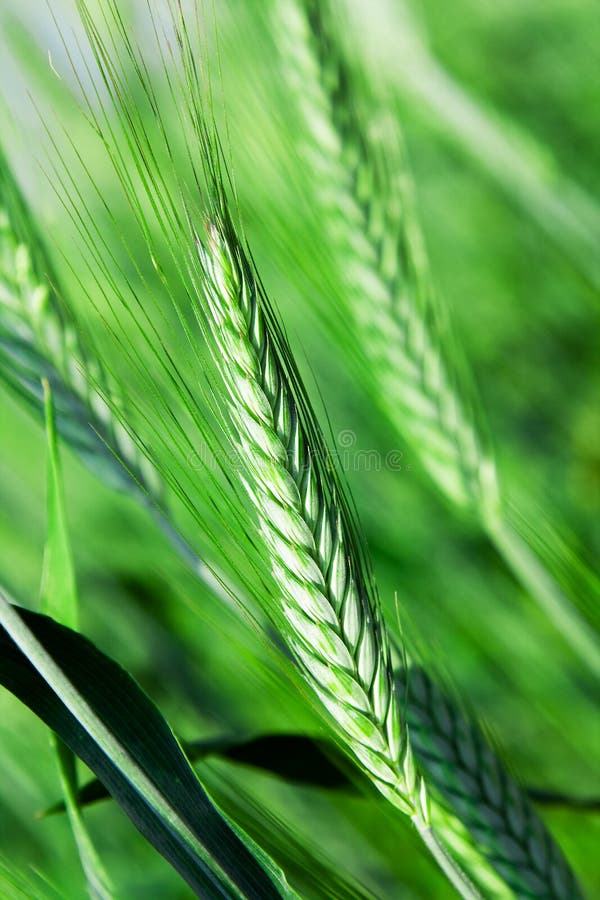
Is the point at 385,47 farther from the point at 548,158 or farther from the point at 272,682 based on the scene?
the point at 272,682

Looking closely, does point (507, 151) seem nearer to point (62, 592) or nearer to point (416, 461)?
point (416, 461)

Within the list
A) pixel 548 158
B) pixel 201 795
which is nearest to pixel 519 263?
pixel 548 158

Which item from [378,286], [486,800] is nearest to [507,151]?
[378,286]

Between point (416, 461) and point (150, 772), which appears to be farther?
point (416, 461)

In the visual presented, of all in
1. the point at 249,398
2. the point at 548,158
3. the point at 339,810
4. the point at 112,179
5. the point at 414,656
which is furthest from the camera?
the point at 112,179

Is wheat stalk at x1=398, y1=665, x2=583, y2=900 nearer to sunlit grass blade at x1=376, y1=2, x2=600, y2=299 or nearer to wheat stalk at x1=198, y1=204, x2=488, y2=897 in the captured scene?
wheat stalk at x1=198, y1=204, x2=488, y2=897

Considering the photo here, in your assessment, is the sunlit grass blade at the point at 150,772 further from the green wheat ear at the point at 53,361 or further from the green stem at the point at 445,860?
the green wheat ear at the point at 53,361

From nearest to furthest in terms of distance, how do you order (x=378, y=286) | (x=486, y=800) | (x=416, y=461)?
(x=486, y=800)
(x=378, y=286)
(x=416, y=461)

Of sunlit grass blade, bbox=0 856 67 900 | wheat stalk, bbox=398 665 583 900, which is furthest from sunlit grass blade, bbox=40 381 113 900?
wheat stalk, bbox=398 665 583 900
